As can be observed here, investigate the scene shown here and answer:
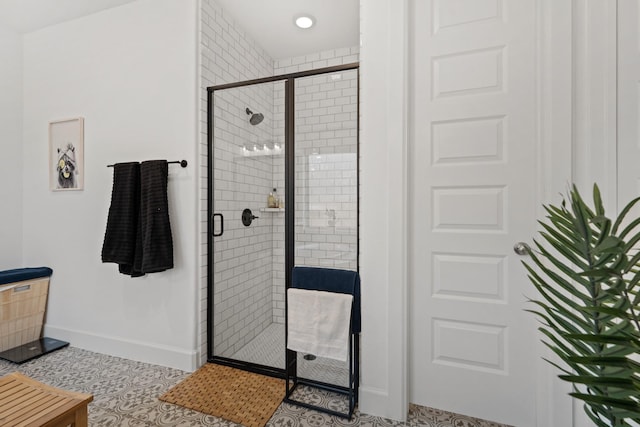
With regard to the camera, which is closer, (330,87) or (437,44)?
(437,44)

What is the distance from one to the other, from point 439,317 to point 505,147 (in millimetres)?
1026

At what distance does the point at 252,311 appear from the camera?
96.9 inches

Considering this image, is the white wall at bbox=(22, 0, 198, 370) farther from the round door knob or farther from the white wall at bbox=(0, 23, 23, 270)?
the round door knob

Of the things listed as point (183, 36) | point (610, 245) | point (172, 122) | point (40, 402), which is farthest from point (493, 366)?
point (183, 36)

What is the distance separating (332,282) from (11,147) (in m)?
3.26

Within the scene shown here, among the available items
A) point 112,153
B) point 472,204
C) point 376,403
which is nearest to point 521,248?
point 472,204

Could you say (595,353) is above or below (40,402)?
above

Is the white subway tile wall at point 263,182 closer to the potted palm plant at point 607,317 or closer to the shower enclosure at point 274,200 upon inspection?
the shower enclosure at point 274,200

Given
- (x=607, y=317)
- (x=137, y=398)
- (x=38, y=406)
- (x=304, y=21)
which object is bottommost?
(x=137, y=398)

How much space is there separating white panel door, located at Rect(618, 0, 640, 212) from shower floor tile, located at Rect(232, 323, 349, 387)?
72.4 inches

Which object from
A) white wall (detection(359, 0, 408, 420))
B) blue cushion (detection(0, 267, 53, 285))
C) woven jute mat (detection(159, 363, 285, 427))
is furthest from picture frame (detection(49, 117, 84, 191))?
white wall (detection(359, 0, 408, 420))

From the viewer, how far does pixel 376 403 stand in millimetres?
1723

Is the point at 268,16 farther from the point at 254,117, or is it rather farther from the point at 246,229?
the point at 246,229

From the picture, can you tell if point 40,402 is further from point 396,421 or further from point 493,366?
point 493,366
